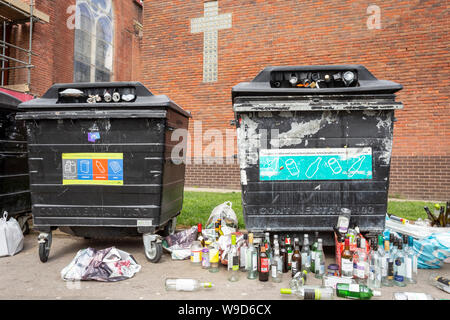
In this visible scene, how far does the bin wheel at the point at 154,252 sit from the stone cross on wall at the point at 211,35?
5880 millimetres

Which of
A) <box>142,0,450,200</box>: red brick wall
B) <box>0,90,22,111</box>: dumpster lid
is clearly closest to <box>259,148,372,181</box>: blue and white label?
<box>0,90,22,111</box>: dumpster lid

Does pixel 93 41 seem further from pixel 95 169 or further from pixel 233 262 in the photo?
pixel 233 262

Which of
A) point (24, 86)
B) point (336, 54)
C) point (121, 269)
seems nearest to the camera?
point (121, 269)

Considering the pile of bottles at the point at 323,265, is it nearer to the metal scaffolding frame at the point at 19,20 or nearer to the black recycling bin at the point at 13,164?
the black recycling bin at the point at 13,164

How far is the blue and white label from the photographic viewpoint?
273 centimetres

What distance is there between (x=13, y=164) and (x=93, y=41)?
9.99 m

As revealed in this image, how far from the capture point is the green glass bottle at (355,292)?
2114 mm

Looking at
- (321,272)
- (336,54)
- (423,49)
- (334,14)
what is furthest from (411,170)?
(321,272)

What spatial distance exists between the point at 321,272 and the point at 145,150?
193 cm

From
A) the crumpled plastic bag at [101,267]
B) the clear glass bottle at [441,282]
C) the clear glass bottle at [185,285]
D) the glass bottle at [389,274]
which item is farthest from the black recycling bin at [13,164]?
the clear glass bottle at [441,282]

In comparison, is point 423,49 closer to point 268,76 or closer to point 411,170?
point 411,170

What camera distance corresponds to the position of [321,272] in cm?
255

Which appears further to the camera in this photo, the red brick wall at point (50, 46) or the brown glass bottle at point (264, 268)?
the red brick wall at point (50, 46)

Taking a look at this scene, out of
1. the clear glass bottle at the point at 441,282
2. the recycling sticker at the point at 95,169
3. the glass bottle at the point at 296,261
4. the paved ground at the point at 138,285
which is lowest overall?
the paved ground at the point at 138,285
